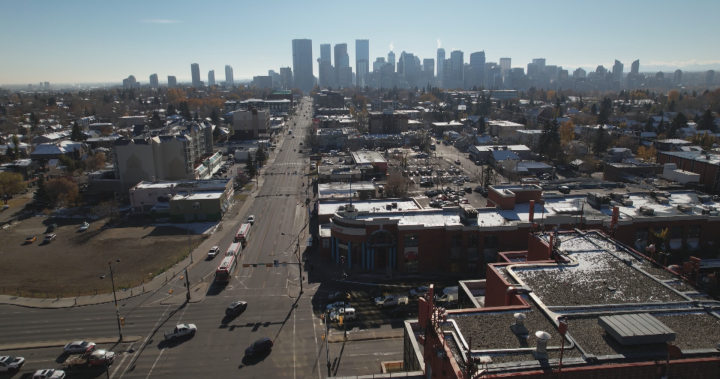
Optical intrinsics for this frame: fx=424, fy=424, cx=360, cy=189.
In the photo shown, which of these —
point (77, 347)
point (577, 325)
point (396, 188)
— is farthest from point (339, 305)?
point (396, 188)

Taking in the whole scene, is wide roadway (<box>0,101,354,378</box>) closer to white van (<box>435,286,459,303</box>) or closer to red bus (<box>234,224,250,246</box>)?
red bus (<box>234,224,250,246</box>)

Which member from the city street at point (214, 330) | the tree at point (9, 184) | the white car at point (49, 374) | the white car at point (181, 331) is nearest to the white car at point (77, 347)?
the city street at point (214, 330)

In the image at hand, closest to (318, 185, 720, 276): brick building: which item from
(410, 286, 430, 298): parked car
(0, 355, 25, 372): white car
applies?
(410, 286, 430, 298): parked car

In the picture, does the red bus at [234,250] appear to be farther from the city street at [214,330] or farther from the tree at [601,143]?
the tree at [601,143]

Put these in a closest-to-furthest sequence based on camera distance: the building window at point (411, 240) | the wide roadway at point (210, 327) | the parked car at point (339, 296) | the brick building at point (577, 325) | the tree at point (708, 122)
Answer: the brick building at point (577, 325) < the wide roadway at point (210, 327) < the parked car at point (339, 296) < the building window at point (411, 240) < the tree at point (708, 122)

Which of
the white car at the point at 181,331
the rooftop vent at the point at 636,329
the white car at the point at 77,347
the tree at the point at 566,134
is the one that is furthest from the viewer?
the tree at the point at 566,134

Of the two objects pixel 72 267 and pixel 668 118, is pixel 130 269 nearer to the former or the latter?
pixel 72 267
